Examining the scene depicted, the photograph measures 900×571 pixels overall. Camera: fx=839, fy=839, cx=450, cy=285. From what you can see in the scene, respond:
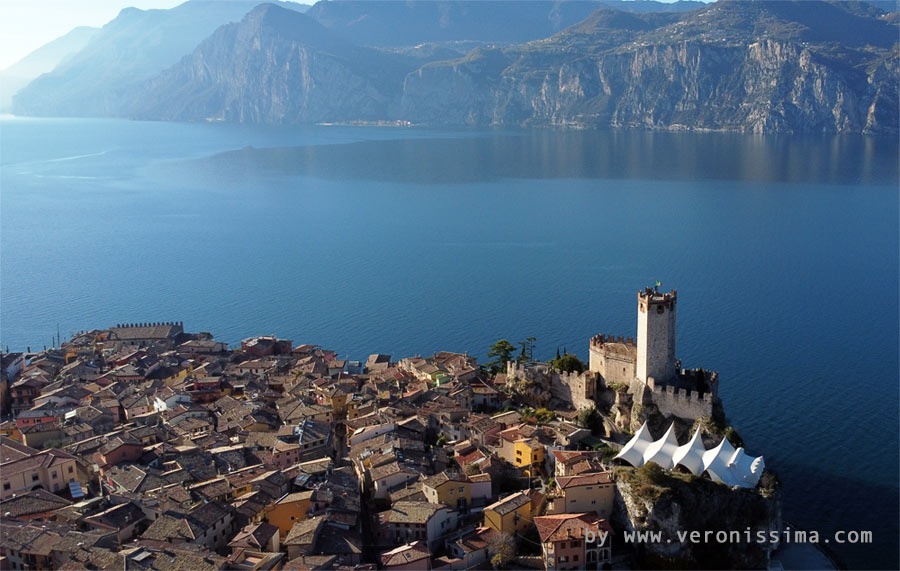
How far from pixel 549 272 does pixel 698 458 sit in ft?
176

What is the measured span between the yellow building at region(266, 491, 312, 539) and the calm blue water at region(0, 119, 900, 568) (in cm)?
2300

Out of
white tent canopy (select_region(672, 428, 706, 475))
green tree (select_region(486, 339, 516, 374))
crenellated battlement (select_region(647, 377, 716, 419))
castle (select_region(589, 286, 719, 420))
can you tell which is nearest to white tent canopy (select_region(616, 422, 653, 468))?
white tent canopy (select_region(672, 428, 706, 475))

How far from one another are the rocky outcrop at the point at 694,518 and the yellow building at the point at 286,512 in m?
12.9

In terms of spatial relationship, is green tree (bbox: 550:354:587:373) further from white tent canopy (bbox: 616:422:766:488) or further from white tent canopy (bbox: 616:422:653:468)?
white tent canopy (bbox: 616:422:766:488)

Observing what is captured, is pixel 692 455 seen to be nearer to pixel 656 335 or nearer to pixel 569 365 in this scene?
pixel 656 335

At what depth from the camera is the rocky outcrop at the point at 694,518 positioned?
3347 cm

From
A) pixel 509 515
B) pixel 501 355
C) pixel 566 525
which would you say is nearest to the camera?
pixel 566 525

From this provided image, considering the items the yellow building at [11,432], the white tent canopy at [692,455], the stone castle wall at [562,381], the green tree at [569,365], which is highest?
the green tree at [569,365]

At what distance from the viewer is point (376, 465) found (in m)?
37.9

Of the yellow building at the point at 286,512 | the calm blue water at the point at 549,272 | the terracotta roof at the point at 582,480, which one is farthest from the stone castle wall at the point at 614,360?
the yellow building at the point at 286,512

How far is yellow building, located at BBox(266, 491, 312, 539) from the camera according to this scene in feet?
111

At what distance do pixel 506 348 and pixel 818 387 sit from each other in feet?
69.3

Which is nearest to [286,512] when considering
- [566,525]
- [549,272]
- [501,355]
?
[566,525]

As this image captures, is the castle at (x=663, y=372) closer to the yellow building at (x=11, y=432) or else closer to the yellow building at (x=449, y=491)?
the yellow building at (x=449, y=491)
